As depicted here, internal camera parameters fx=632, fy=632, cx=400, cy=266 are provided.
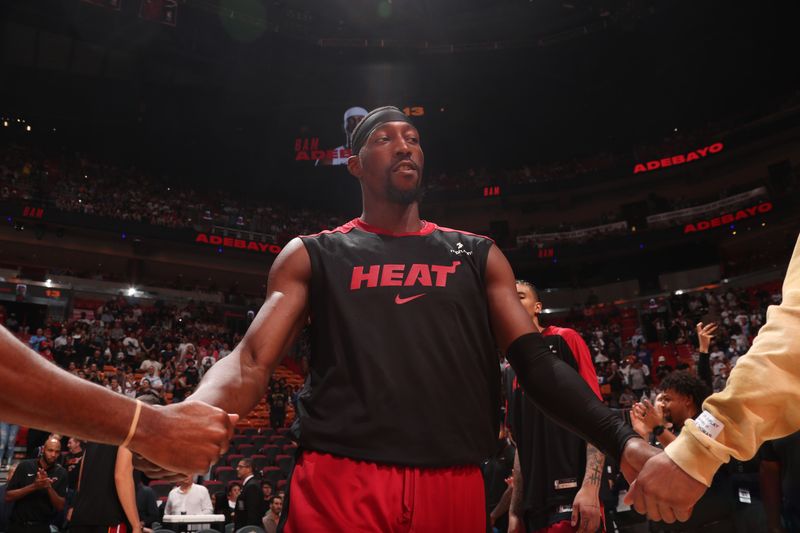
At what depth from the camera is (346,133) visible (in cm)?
3075

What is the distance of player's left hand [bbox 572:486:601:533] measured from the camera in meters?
3.42

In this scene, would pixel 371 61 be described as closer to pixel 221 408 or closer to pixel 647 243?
pixel 647 243

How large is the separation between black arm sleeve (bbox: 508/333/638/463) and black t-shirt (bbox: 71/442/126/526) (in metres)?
4.24

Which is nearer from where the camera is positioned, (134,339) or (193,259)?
(134,339)

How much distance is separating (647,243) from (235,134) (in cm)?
2006

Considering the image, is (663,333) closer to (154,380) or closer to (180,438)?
(154,380)

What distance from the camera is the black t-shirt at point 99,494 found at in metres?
5.31

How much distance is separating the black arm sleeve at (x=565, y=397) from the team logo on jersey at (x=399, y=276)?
402 millimetres

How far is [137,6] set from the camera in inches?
935

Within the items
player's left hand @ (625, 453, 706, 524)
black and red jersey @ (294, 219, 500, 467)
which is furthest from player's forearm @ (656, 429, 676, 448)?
black and red jersey @ (294, 219, 500, 467)

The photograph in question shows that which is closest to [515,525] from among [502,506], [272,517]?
[502,506]

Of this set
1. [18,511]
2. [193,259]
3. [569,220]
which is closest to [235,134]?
[193,259]

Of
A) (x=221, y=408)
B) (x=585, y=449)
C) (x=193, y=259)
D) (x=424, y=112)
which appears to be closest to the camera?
(x=221, y=408)

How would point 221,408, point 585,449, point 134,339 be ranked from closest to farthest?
point 221,408 → point 585,449 → point 134,339
